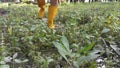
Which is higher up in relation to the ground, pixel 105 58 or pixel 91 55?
pixel 91 55

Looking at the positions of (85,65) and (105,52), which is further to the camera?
(105,52)

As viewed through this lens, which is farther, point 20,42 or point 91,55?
point 20,42

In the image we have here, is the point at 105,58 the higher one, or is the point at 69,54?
the point at 69,54

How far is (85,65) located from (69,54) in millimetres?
258

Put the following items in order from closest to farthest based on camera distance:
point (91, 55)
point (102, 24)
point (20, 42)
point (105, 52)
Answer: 1. point (91, 55)
2. point (105, 52)
3. point (20, 42)
4. point (102, 24)

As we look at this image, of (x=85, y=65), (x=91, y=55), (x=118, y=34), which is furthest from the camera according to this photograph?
(x=118, y=34)

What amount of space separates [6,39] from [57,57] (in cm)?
116

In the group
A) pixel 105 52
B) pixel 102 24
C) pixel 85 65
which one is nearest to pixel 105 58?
pixel 105 52

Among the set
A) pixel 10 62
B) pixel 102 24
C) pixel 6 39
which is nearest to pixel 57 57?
pixel 10 62

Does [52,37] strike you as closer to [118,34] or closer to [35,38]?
[35,38]

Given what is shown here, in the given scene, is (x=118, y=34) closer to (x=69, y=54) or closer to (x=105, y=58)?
(x=105, y=58)

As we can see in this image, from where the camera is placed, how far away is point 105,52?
3.57m

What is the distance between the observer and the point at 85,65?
3008 mm

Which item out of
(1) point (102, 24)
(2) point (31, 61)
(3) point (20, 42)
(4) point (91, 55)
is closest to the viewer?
(4) point (91, 55)
